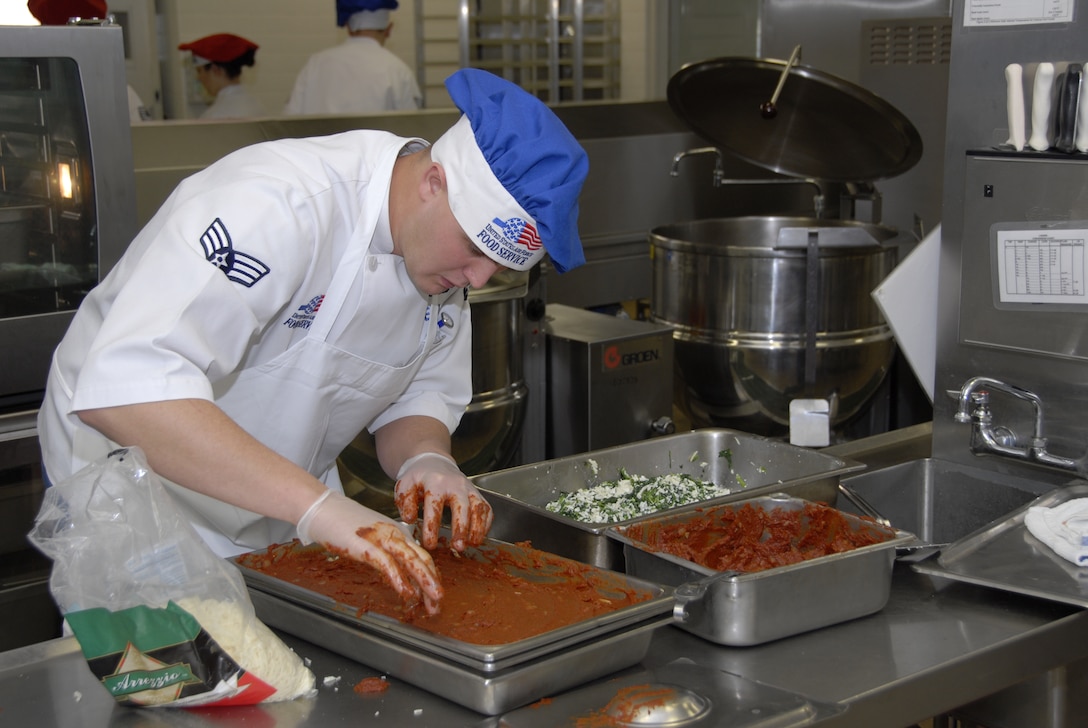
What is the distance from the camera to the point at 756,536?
1.74 metres

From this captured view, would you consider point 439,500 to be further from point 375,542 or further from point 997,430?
point 997,430

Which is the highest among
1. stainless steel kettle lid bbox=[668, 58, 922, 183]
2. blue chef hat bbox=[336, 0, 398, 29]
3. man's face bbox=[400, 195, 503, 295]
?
blue chef hat bbox=[336, 0, 398, 29]

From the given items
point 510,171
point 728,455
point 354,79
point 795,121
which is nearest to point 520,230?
point 510,171

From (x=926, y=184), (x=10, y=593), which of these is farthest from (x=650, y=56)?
(x=10, y=593)

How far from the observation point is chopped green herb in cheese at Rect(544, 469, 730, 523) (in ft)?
6.17

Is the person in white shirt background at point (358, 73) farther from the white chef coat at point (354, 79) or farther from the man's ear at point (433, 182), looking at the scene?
the man's ear at point (433, 182)

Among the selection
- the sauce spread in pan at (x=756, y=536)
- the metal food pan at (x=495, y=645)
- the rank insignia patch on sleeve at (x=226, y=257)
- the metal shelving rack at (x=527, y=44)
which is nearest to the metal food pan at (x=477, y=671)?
the metal food pan at (x=495, y=645)

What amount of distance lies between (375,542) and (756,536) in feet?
2.03

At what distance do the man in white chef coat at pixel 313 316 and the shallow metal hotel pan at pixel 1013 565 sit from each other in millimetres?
698

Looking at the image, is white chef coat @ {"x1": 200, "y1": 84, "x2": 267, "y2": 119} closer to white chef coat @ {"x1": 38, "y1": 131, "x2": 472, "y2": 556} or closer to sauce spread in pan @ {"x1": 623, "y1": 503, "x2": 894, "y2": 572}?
white chef coat @ {"x1": 38, "y1": 131, "x2": 472, "y2": 556}

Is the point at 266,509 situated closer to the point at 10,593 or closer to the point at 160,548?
the point at 160,548

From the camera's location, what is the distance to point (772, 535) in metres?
1.74

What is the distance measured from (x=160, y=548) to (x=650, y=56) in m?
6.31

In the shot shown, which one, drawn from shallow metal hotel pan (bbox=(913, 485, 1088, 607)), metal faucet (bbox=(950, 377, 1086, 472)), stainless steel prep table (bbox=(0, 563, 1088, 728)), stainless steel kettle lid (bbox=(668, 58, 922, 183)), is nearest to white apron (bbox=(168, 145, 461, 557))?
stainless steel prep table (bbox=(0, 563, 1088, 728))
